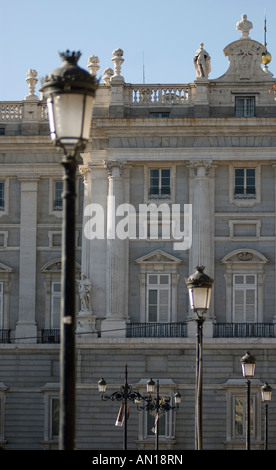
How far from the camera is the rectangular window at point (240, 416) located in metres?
55.0

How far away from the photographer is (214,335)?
55469 millimetres

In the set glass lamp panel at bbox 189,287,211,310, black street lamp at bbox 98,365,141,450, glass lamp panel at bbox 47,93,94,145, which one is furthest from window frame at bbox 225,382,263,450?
glass lamp panel at bbox 47,93,94,145

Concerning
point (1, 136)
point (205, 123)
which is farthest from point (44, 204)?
point (205, 123)

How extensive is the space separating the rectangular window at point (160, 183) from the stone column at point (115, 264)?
4.08ft

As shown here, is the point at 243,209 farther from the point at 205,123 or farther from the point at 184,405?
the point at 184,405

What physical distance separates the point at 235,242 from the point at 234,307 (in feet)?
8.61

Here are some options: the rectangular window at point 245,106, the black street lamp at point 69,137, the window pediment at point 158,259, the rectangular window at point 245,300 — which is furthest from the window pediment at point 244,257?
the black street lamp at point 69,137

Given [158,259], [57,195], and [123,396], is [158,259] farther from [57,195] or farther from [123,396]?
[123,396]

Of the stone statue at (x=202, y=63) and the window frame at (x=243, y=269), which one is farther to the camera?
the stone statue at (x=202, y=63)

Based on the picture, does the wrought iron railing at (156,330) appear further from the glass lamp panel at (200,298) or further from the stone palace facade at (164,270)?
the glass lamp panel at (200,298)

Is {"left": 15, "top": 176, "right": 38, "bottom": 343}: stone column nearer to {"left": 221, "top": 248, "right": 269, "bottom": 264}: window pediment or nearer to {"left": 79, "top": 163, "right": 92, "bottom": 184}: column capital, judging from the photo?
{"left": 79, "top": 163, "right": 92, "bottom": 184}: column capital

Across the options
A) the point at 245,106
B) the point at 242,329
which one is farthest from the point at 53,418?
the point at 245,106

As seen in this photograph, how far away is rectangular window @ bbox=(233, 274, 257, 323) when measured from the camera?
55.8m

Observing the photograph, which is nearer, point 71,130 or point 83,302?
point 71,130
